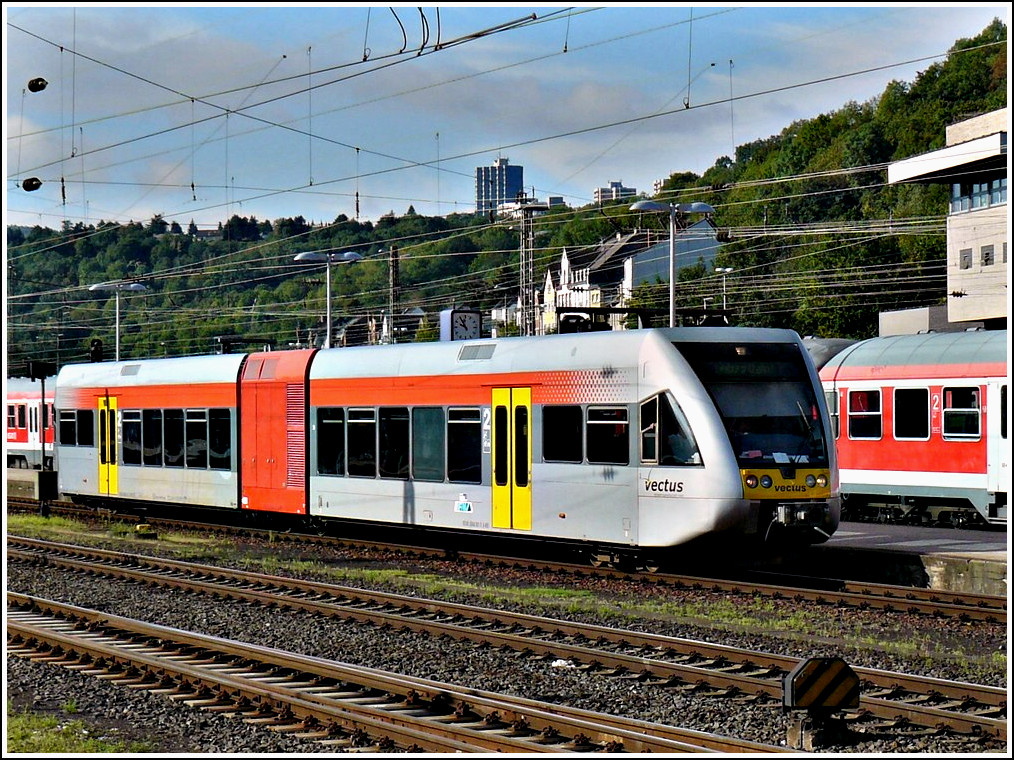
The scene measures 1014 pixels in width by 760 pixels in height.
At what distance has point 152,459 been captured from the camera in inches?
1107

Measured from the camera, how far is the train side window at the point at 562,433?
18.0m

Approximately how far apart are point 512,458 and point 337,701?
29.5ft

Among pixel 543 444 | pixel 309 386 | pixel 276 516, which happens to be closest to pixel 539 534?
pixel 543 444

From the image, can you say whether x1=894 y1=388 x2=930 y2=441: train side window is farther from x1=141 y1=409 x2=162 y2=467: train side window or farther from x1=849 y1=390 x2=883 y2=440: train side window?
x1=141 y1=409 x2=162 y2=467: train side window

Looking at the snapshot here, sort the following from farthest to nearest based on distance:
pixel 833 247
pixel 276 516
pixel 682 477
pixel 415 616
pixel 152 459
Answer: pixel 833 247, pixel 152 459, pixel 276 516, pixel 682 477, pixel 415 616

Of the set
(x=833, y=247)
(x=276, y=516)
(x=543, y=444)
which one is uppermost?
(x=833, y=247)

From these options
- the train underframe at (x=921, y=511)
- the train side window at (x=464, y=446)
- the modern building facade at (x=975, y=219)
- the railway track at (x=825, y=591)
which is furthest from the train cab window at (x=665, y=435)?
the modern building facade at (x=975, y=219)

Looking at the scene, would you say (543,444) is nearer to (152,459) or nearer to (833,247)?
(152,459)

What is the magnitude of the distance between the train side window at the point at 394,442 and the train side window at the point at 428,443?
0.22 metres

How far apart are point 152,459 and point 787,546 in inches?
623

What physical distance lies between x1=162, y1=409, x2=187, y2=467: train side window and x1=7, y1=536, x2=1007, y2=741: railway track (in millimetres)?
7443

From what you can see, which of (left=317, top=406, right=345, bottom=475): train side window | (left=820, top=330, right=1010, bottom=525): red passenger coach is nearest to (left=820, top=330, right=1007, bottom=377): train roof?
(left=820, top=330, right=1010, bottom=525): red passenger coach

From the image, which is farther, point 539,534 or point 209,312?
point 209,312

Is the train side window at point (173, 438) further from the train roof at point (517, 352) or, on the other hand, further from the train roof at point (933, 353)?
the train roof at point (933, 353)
